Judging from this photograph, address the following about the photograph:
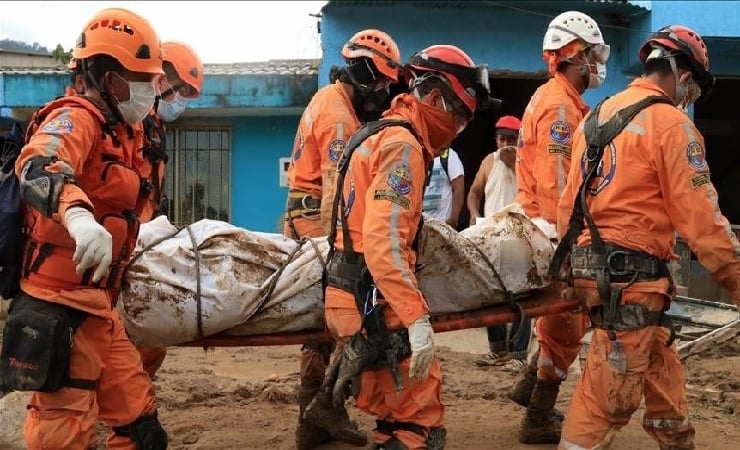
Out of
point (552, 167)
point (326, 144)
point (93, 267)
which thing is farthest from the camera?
point (326, 144)

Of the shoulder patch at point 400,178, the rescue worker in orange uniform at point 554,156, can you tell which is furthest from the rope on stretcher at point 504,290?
the shoulder patch at point 400,178

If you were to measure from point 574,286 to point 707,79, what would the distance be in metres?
1.17

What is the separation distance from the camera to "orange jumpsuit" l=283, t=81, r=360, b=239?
521 cm

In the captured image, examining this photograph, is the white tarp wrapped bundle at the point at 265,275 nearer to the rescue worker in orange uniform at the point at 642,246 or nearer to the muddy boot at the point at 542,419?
the rescue worker in orange uniform at the point at 642,246

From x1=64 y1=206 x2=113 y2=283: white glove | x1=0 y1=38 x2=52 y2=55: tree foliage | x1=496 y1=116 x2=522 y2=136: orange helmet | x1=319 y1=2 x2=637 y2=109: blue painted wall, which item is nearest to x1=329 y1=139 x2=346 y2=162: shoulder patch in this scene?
x1=64 y1=206 x2=113 y2=283: white glove

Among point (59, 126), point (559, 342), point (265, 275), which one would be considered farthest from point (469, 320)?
point (59, 126)

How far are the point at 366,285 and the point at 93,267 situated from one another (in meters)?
1.14

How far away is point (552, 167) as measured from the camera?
488 cm

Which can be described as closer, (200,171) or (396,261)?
(396,261)

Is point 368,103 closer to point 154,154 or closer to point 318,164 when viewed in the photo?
point 318,164

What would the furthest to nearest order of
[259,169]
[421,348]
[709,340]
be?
1. [259,169]
2. [709,340]
3. [421,348]


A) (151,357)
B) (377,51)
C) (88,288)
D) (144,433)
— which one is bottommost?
(144,433)

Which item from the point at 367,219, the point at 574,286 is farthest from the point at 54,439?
the point at 574,286

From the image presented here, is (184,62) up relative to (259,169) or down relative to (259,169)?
up
